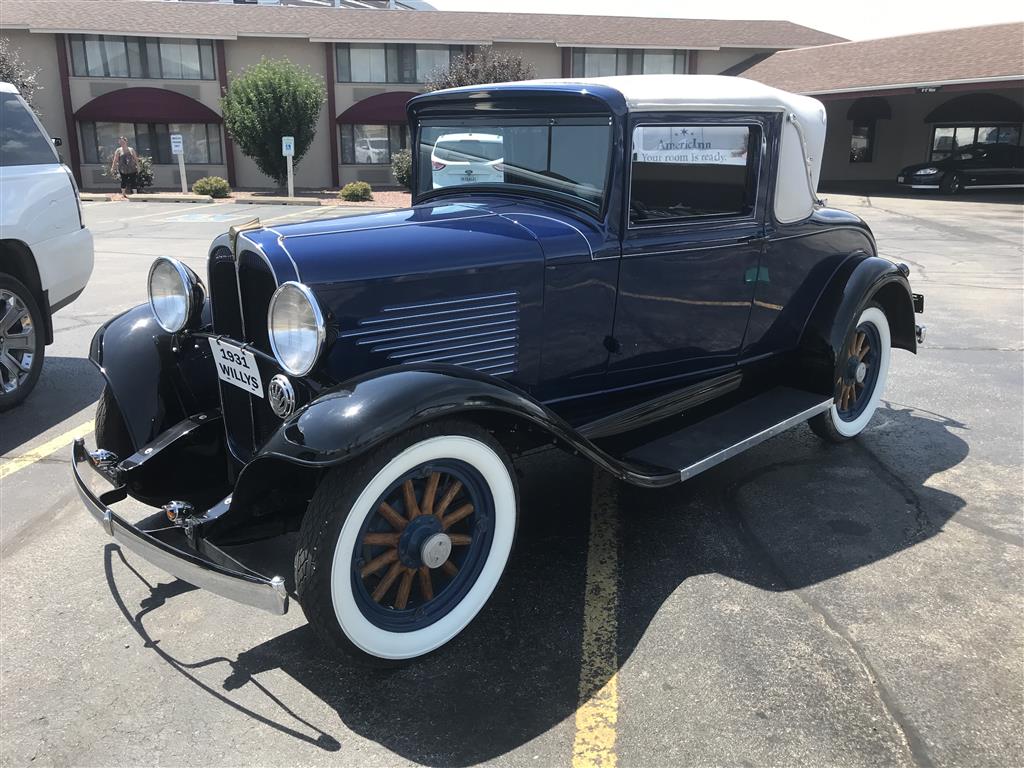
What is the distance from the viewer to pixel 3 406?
494 cm

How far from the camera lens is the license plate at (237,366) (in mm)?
2930

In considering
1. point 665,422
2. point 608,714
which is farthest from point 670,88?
point 608,714

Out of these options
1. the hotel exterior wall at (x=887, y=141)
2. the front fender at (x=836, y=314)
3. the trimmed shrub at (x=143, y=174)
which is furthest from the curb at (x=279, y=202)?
the front fender at (x=836, y=314)

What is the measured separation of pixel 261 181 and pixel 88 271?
24.7 metres

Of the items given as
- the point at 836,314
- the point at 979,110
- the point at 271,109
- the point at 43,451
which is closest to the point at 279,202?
the point at 271,109

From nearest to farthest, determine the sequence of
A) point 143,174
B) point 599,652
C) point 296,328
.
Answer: point 296,328 < point 599,652 < point 143,174

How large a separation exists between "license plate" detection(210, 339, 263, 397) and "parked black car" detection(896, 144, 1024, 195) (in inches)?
990

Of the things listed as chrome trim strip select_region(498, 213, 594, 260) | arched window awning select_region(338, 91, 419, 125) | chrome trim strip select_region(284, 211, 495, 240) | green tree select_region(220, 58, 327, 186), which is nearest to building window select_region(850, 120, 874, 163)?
arched window awning select_region(338, 91, 419, 125)

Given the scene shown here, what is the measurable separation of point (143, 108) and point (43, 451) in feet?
88.3

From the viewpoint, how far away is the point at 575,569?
10.5 ft

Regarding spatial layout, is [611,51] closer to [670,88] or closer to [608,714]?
[670,88]

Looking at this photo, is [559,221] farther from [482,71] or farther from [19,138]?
[482,71]

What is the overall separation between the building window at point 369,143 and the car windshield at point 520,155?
26.2 meters

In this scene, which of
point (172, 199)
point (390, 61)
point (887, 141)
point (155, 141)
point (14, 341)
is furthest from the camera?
point (887, 141)
